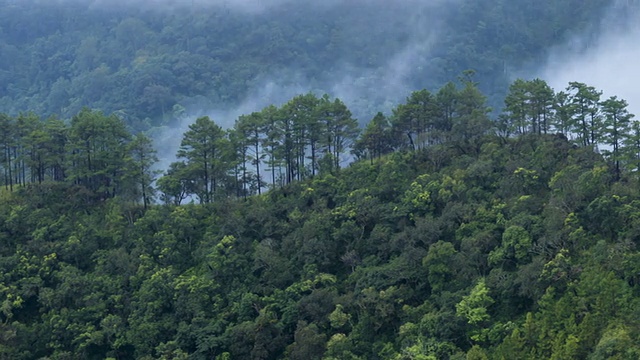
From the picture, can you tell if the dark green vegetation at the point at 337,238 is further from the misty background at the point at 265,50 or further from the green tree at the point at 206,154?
the misty background at the point at 265,50

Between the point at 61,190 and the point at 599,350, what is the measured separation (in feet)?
110

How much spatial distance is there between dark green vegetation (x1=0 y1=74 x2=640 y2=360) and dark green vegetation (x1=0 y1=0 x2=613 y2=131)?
32.8 meters

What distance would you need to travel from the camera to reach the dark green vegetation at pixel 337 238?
38406 mm

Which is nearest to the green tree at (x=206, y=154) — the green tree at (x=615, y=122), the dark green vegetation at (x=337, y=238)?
the dark green vegetation at (x=337, y=238)

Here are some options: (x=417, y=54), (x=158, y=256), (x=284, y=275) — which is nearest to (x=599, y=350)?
(x=284, y=275)

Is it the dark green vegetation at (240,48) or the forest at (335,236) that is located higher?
the dark green vegetation at (240,48)

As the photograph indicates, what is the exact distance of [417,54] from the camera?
99.7 meters

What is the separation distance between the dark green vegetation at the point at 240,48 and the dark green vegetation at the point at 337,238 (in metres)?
32.8

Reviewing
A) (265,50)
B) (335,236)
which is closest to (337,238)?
(335,236)

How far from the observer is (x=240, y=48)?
96.6 meters

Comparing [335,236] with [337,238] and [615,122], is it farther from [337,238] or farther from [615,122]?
[615,122]

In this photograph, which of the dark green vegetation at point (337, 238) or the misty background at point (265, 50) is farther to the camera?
the misty background at point (265, 50)

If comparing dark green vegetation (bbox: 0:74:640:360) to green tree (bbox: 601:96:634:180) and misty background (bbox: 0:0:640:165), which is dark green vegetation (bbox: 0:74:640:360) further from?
misty background (bbox: 0:0:640:165)

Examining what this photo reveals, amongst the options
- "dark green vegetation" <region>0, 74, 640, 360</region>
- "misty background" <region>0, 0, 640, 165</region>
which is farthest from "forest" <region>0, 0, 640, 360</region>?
"misty background" <region>0, 0, 640, 165</region>
